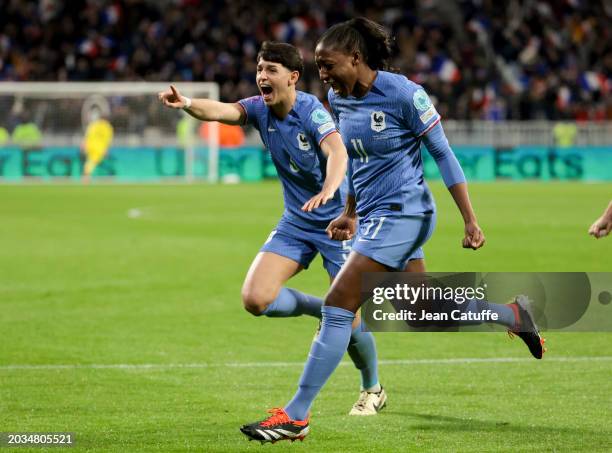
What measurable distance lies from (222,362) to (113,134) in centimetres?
2260

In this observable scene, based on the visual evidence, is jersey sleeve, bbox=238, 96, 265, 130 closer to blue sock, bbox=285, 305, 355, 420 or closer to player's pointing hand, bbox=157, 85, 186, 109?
player's pointing hand, bbox=157, 85, 186, 109

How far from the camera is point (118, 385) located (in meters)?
7.76

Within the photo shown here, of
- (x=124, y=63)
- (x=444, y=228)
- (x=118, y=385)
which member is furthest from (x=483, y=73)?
(x=118, y=385)

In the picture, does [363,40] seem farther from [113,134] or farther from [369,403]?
[113,134]

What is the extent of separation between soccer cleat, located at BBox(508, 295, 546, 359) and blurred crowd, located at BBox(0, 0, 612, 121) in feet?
84.7

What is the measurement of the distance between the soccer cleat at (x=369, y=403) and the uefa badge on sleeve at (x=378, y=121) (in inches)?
64.7

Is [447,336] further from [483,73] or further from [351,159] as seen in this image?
[483,73]

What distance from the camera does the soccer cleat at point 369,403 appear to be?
6.86m

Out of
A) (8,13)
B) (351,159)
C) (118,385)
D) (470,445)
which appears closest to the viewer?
(470,445)

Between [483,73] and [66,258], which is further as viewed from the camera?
[483,73]

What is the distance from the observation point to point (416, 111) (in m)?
6.08

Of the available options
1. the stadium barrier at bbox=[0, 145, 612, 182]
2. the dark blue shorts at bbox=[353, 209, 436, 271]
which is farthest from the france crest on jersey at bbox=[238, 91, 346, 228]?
the stadium barrier at bbox=[0, 145, 612, 182]

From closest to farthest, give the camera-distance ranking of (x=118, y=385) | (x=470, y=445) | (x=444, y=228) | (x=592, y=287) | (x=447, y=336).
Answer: (x=592, y=287), (x=470, y=445), (x=118, y=385), (x=447, y=336), (x=444, y=228)

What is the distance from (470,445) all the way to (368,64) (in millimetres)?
1957
